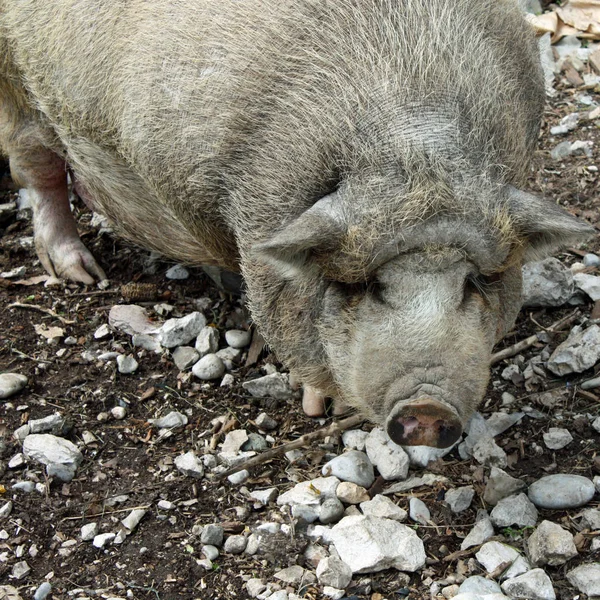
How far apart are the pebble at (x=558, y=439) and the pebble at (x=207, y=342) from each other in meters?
1.93

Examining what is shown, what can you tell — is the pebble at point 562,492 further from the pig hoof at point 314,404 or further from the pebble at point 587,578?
the pig hoof at point 314,404

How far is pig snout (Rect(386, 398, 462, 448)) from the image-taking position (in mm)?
3431

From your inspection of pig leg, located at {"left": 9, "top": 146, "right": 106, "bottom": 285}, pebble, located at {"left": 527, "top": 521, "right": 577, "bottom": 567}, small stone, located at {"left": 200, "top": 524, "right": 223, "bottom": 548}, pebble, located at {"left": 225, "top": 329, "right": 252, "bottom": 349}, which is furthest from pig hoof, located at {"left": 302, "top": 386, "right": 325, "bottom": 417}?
pig leg, located at {"left": 9, "top": 146, "right": 106, "bottom": 285}

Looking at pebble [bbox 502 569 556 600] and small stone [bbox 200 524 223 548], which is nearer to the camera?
pebble [bbox 502 569 556 600]

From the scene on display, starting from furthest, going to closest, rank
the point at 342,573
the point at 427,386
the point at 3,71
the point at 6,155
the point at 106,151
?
1. the point at 6,155
2. the point at 3,71
3. the point at 106,151
4. the point at 342,573
5. the point at 427,386

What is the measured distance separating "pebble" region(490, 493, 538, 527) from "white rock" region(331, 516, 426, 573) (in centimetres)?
39

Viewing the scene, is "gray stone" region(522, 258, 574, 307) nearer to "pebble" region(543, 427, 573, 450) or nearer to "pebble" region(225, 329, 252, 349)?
"pebble" region(543, 427, 573, 450)

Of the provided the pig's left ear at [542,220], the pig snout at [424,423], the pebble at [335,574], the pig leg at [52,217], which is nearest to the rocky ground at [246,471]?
the pebble at [335,574]

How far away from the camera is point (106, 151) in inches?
194

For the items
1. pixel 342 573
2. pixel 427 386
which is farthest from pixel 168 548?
pixel 427 386

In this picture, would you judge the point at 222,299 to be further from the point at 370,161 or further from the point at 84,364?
the point at 370,161

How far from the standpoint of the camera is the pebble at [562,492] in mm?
4023

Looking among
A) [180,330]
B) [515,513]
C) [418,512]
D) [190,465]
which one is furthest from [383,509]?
[180,330]

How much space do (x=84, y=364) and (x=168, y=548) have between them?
1.55 m
